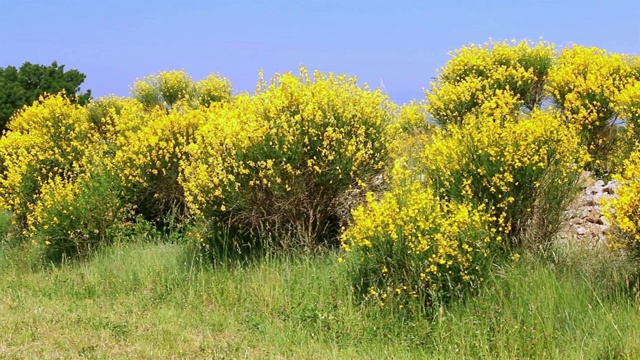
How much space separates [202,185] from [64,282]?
2.06 meters

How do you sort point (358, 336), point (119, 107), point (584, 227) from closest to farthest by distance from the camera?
point (358, 336) < point (584, 227) < point (119, 107)

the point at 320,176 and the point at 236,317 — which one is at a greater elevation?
the point at 320,176

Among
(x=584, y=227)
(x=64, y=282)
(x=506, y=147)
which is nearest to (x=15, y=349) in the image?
(x=64, y=282)

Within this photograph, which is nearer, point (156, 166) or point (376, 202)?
point (376, 202)

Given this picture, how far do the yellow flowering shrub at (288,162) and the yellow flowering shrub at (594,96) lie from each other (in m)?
3.30

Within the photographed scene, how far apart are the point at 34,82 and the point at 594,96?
3088cm

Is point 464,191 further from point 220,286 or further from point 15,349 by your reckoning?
point 15,349

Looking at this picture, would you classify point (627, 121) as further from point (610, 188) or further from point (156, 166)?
point (156, 166)

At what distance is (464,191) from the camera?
241 inches

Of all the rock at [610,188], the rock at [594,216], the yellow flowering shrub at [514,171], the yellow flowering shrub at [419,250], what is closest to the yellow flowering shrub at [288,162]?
the yellow flowering shrub at [514,171]

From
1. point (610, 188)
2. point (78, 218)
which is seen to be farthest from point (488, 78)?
point (78, 218)

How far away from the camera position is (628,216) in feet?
15.9

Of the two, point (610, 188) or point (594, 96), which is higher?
point (594, 96)

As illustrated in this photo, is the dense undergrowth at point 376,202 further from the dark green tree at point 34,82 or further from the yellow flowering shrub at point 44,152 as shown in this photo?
the dark green tree at point 34,82
